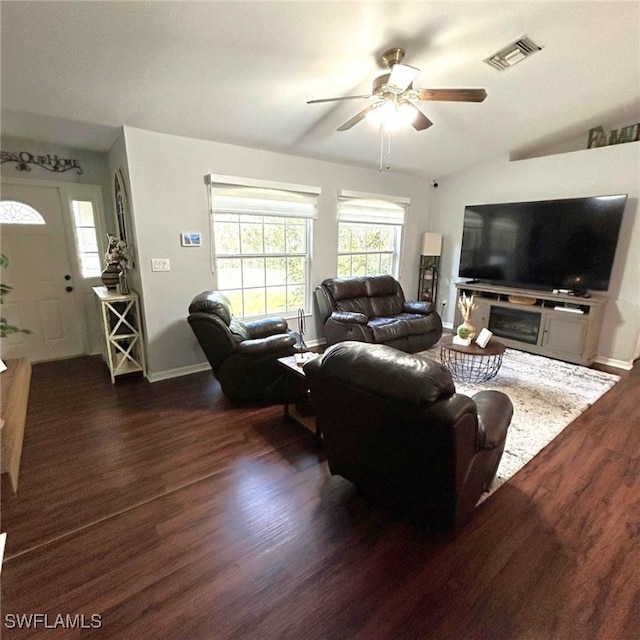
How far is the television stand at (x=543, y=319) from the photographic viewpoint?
12.9ft

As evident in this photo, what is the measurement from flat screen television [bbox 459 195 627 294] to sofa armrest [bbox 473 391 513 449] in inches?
128

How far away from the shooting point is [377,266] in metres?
5.36

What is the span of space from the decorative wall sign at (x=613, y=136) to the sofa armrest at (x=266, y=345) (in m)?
4.47

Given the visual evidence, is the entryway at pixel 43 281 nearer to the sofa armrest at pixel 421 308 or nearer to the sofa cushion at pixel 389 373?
the sofa cushion at pixel 389 373

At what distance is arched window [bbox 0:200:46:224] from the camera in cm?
290

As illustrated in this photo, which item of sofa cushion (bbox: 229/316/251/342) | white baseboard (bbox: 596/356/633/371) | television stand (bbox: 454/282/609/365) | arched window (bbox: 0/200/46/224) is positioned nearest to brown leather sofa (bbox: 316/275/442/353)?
television stand (bbox: 454/282/609/365)

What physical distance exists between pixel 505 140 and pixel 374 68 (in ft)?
8.41

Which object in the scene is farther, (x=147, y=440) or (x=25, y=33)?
(x=147, y=440)

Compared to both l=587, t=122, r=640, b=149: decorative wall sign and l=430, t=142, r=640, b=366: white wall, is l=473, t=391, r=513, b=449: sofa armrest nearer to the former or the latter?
l=430, t=142, r=640, b=366: white wall

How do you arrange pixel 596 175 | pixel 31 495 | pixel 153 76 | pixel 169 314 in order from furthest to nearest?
pixel 596 175 → pixel 169 314 → pixel 153 76 → pixel 31 495

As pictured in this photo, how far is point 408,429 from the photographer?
134 cm

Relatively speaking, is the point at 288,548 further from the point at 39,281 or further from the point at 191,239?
the point at 39,281

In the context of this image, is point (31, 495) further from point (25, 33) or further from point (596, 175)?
point (596, 175)

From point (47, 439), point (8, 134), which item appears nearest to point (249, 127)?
point (8, 134)
